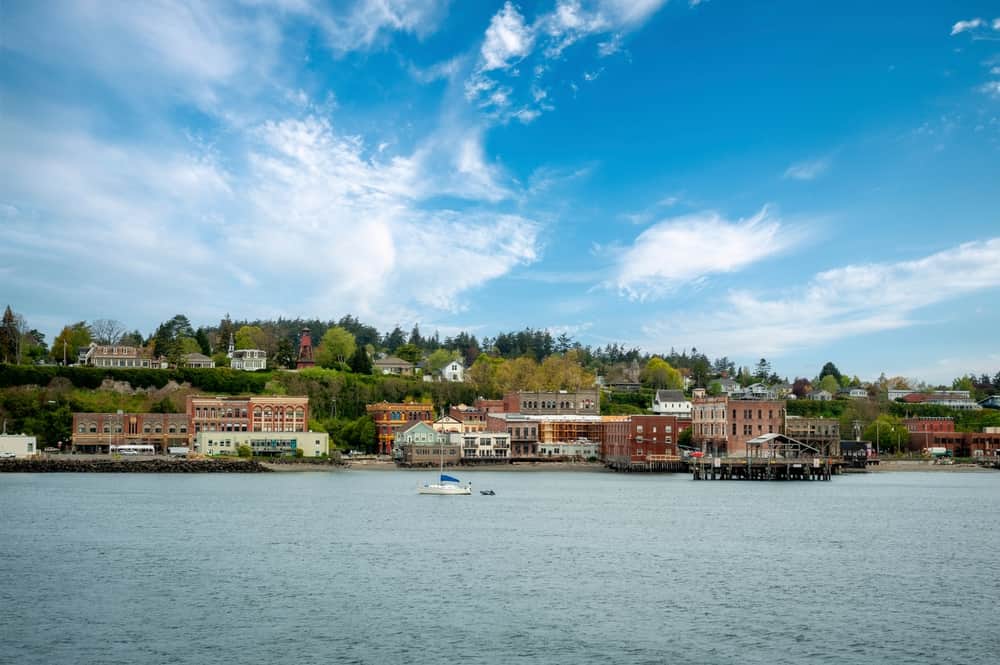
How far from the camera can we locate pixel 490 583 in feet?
121

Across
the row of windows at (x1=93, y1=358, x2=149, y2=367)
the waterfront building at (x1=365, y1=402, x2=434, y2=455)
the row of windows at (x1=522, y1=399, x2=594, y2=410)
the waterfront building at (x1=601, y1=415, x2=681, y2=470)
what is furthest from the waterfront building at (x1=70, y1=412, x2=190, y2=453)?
the waterfront building at (x1=601, y1=415, x2=681, y2=470)

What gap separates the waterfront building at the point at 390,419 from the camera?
447ft

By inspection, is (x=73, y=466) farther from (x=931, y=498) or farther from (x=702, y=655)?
(x=702, y=655)

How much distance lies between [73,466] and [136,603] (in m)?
83.8

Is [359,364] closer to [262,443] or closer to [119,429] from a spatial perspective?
[262,443]

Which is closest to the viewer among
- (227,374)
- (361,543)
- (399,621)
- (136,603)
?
(399,621)

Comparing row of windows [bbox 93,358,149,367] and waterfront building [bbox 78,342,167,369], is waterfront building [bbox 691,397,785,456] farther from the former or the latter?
row of windows [bbox 93,358,149,367]

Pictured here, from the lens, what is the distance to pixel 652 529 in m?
54.9

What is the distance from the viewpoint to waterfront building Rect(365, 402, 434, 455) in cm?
13612

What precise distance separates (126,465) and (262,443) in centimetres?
1774

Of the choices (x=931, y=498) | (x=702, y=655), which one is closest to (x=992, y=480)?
(x=931, y=498)

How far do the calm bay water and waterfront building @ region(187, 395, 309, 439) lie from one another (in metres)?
53.2

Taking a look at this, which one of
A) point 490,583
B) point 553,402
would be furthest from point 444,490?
point 553,402

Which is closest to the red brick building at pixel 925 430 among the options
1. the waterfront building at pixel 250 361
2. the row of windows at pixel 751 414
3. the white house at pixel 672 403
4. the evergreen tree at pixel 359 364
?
the white house at pixel 672 403
